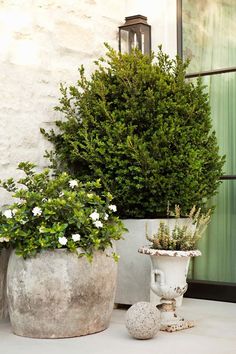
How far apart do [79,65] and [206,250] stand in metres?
1.59

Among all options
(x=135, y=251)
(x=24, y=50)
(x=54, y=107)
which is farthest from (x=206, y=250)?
(x=24, y=50)

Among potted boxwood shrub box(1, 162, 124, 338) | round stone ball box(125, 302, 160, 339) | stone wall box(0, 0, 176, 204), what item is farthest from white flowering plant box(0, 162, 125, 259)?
stone wall box(0, 0, 176, 204)

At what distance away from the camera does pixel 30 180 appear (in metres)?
4.04

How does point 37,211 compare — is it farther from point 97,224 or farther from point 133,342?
point 133,342

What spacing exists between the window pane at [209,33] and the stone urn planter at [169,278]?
169 cm

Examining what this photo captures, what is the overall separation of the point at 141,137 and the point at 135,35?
1.05m

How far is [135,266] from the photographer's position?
176 inches

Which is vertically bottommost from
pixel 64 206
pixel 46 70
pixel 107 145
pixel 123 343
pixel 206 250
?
pixel 123 343

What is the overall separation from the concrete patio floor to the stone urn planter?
135 millimetres

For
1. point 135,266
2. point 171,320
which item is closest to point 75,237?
point 171,320

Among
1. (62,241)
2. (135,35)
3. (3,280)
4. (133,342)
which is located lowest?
(133,342)

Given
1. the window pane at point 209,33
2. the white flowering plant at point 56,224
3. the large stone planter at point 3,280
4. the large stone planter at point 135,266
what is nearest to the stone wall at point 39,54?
the window pane at point 209,33

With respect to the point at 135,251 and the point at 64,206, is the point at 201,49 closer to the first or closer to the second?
the point at 135,251

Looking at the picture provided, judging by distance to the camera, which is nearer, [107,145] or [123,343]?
[123,343]
